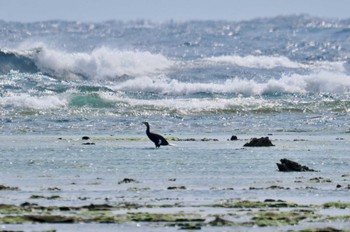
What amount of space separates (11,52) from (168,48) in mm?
42960

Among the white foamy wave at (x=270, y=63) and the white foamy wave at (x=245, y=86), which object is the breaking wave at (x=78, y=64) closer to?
the white foamy wave at (x=245, y=86)

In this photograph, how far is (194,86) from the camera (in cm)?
7175

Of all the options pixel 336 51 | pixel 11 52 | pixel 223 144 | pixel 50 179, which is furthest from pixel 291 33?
pixel 50 179

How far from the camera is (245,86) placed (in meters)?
72.2

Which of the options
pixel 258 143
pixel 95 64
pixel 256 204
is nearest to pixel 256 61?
pixel 95 64

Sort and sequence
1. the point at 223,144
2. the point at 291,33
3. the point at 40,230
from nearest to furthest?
the point at 40,230 → the point at 223,144 → the point at 291,33

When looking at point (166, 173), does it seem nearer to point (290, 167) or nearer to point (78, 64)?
point (290, 167)

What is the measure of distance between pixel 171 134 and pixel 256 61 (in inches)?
2353

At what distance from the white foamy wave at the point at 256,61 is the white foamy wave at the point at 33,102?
3947 cm

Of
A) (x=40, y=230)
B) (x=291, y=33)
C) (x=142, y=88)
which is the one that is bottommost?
(x=40, y=230)

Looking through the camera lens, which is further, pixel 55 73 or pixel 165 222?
pixel 55 73

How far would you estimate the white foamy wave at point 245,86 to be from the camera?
70812 mm

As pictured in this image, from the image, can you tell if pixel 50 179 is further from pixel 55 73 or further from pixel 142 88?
pixel 55 73

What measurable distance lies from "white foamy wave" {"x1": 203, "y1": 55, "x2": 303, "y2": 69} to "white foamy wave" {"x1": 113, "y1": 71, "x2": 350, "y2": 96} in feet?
61.9
